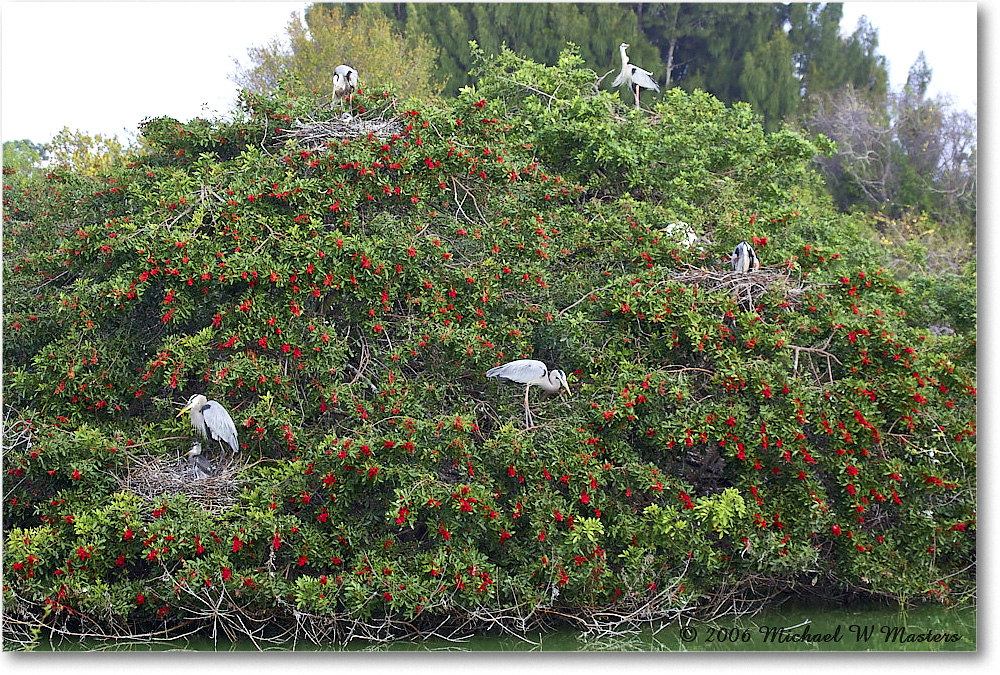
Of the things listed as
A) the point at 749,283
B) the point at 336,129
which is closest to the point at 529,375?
the point at 749,283

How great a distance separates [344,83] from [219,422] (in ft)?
7.19

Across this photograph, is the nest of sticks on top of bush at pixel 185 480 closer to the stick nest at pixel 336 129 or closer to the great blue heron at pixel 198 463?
the great blue heron at pixel 198 463

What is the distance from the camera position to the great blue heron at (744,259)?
4.54 metres

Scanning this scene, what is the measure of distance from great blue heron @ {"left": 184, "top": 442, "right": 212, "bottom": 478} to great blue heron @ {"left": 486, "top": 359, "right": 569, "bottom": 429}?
1.40 m

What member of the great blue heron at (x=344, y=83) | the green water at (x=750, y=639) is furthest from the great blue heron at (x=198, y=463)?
the great blue heron at (x=344, y=83)

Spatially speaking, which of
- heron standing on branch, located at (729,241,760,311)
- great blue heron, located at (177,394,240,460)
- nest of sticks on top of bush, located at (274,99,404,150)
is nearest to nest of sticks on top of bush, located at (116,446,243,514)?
great blue heron, located at (177,394,240,460)

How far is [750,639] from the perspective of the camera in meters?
4.07

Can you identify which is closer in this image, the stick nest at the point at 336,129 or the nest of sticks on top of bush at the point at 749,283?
the nest of sticks on top of bush at the point at 749,283

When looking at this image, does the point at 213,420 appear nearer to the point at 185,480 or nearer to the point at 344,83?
the point at 185,480

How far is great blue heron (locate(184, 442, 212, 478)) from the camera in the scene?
4.18 metres

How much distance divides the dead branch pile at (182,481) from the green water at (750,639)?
0.63 m

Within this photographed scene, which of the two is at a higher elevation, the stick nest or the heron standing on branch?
the stick nest

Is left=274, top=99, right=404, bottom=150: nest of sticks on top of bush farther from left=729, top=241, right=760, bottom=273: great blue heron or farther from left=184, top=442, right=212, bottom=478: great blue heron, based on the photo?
left=729, top=241, right=760, bottom=273: great blue heron

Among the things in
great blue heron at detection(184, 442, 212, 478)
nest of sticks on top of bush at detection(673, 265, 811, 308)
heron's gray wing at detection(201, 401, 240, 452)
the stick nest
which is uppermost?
the stick nest
